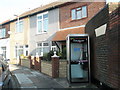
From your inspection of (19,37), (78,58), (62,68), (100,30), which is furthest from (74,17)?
(19,37)

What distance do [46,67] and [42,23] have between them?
7.43 meters

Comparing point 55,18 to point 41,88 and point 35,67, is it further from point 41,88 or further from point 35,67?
point 41,88

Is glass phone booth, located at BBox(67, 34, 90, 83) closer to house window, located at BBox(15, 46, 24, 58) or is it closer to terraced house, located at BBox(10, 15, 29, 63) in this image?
terraced house, located at BBox(10, 15, 29, 63)

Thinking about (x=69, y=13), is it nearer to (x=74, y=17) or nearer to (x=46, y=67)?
(x=74, y=17)

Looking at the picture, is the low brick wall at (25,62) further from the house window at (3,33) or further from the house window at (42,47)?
the house window at (3,33)

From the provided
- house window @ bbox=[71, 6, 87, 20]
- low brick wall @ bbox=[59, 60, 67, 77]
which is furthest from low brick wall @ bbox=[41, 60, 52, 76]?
house window @ bbox=[71, 6, 87, 20]

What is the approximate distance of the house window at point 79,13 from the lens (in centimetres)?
1403

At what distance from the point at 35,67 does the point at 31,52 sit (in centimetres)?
444

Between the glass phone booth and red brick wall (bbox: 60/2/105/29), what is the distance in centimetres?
565

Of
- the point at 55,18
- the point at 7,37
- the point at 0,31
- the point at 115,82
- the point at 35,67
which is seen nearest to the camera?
the point at 115,82

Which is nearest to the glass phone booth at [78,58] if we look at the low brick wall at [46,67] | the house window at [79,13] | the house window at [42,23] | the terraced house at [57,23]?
the low brick wall at [46,67]

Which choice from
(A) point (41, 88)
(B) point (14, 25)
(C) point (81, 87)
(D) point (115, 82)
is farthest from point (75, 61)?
(B) point (14, 25)

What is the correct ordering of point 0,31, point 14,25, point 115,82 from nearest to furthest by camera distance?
point 115,82, point 14,25, point 0,31

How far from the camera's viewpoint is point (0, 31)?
92.8 feet
